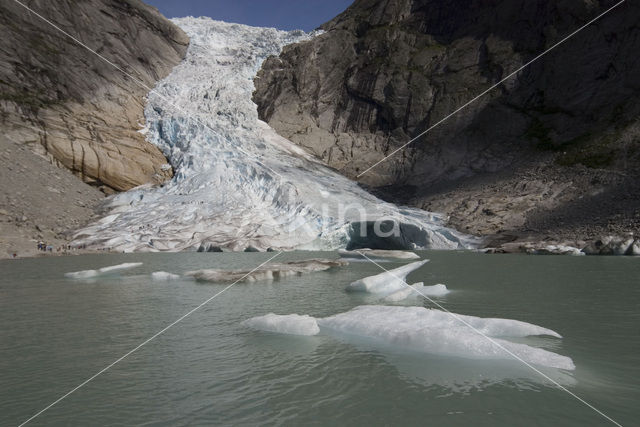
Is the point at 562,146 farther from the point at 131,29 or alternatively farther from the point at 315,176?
the point at 131,29

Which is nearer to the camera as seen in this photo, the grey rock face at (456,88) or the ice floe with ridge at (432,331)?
the ice floe with ridge at (432,331)

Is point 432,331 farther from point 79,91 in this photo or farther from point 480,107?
point 480,107

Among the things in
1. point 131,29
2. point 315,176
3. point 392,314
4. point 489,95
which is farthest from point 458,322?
point 131,29

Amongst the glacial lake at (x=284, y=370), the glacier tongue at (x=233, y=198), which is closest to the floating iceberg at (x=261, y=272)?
the glacial lake at (x=284, y=370)

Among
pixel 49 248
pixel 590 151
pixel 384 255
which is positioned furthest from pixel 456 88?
pixel 49 248

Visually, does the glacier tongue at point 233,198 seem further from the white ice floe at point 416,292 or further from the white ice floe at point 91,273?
the white ice floe at point 416,292

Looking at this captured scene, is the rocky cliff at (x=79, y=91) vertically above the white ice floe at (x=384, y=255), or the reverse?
the rocky cliff at (x=79, y=91)
